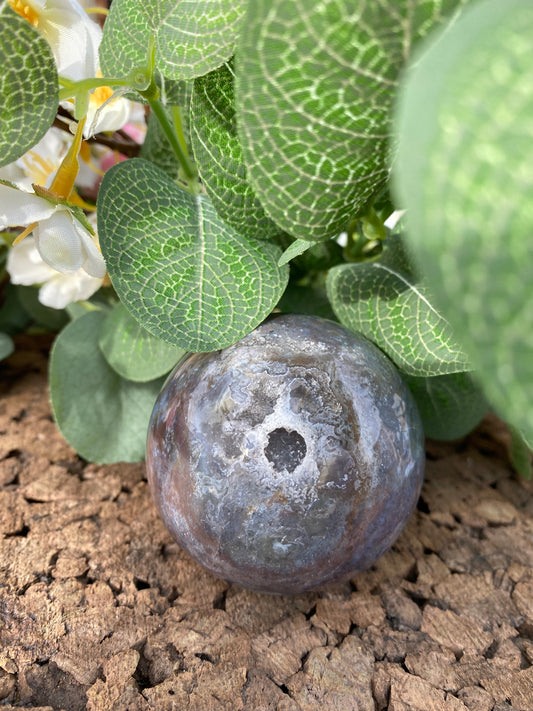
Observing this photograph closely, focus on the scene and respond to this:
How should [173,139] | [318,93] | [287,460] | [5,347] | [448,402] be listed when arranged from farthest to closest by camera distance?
1. [5,347]
2. [448,402]
3. [173,139]
4. [287,460]
5. [318,93]

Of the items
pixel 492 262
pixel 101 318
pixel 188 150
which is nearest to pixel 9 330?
pixel 101 318

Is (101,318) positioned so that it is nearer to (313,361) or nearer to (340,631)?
(313,361)

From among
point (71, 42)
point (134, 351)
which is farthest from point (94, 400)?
point (71, 42)

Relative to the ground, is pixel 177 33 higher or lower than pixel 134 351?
higher

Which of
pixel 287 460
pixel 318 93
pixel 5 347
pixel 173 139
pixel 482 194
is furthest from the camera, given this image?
pixel 5 347

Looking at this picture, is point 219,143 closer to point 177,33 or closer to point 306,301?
point 177,33

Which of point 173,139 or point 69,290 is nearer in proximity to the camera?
point 173,139
